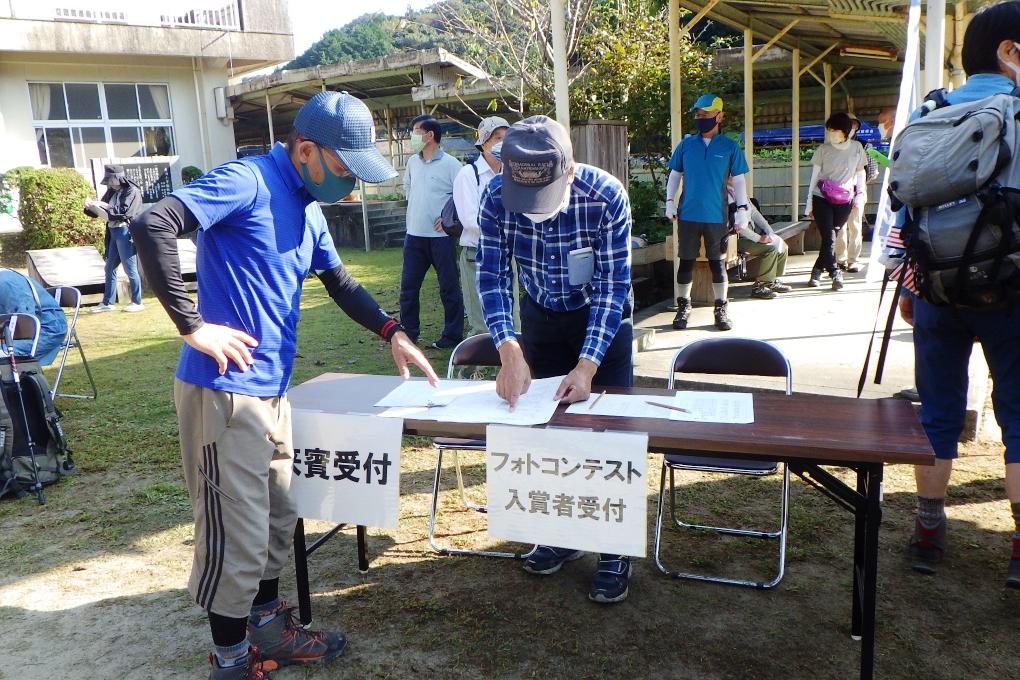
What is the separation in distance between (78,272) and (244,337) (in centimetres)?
1019

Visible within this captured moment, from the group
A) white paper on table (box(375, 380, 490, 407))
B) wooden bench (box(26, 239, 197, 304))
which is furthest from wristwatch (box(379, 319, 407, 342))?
wooden bench (box(26, 239, 197, 304))

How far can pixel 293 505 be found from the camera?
9.11 ft

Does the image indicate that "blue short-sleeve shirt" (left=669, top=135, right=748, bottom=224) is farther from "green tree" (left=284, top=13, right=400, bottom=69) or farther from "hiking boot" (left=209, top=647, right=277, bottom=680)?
"green tree" (left=284, top=13, right=400, bottom=69)

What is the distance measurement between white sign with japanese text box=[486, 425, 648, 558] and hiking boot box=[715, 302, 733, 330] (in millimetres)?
4307

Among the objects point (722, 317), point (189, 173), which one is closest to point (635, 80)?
point (722, 317)

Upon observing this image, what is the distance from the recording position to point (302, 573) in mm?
3092

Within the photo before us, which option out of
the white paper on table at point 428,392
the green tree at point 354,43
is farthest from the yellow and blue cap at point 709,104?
the green tree at point 354,43

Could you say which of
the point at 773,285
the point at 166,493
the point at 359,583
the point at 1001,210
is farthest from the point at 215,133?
the point at 1001,210

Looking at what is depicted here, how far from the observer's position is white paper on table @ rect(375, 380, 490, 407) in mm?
2934

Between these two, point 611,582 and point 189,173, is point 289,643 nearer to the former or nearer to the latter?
point 611,582

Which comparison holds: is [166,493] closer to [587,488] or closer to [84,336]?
[587,488]

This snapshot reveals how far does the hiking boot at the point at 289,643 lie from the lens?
2852 millimetres

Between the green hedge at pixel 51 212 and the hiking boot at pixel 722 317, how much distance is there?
41.8 ft

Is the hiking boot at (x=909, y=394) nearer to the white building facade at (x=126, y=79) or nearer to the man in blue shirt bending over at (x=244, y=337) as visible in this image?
the man in blue shirt bending over at (x=244, y=337)
